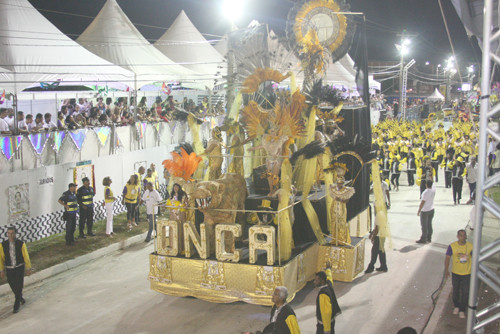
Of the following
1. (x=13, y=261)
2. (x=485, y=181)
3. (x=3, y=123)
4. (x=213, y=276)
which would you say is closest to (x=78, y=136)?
(x=3, y=123)

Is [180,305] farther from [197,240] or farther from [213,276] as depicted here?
[197,240]

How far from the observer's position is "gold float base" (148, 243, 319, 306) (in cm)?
916

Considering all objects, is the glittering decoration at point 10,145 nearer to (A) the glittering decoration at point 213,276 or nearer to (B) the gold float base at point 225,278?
(B) the gold float base at point 225,278

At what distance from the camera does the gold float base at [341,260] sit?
1073cm

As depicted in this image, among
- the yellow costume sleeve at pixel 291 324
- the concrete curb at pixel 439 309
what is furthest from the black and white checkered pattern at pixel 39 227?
the concrete curb at pixel 439 309

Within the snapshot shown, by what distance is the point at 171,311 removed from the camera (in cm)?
969

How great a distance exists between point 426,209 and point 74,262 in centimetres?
888

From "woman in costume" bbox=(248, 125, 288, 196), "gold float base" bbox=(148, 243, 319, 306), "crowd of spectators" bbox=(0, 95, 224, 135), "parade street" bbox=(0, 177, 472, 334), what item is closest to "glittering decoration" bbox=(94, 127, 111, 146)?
"crowd of spectators" bbox=(0, 95, 224, 135)

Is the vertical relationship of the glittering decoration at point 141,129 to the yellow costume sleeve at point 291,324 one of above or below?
above

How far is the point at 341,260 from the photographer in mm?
10797

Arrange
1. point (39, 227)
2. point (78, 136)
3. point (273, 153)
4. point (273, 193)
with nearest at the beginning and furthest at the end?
1. point (273, 153)
2. point (273, 193)
3. point (39, 227)
4. point (78, 136)

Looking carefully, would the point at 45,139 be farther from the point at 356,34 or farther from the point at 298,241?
the point at 356,34

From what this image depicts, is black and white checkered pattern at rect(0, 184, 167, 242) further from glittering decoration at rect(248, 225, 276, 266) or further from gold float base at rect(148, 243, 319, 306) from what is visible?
glittering decoration at rect(248, 225, 276, 266)

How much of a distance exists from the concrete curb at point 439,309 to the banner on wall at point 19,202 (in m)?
10.0
